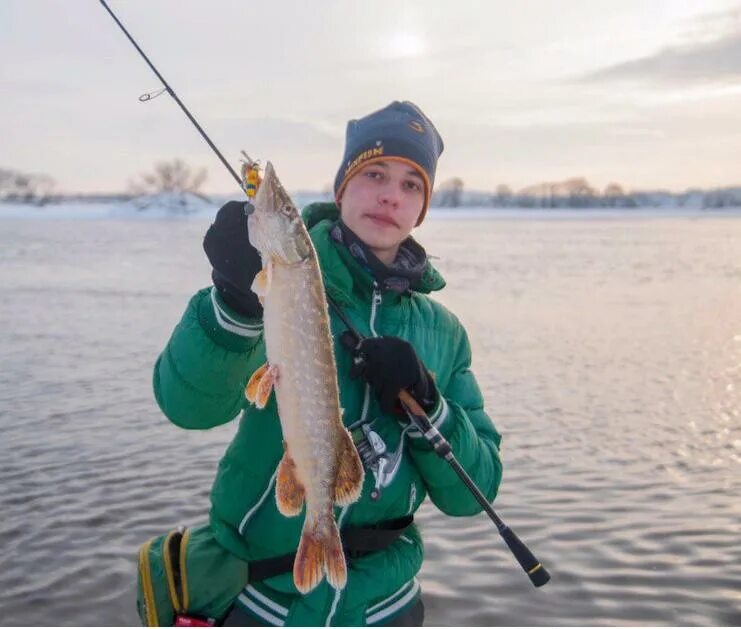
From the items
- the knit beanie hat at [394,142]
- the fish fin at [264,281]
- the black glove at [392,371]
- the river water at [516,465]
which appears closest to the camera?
the fish fin at [264,281]

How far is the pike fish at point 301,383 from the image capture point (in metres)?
2.86

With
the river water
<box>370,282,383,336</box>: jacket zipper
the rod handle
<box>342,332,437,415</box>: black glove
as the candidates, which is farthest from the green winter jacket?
the river water

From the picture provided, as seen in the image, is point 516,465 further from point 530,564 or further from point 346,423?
point 346,423

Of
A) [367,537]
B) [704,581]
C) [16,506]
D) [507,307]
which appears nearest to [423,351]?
[367,537]

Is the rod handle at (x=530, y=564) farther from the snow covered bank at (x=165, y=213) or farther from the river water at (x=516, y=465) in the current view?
the snow covered bank at (x=165, y=213)

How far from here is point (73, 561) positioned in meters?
6.40

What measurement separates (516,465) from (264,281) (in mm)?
6251

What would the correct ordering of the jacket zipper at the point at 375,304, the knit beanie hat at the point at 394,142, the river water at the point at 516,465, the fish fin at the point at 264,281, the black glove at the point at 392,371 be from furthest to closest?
the river water at the point at 516,465, the knit beanie hat at the point at 394,142, the jacket zipper at the point at 375,304, the black glove at the point at 392,371, the fish fin at the point at 264,281

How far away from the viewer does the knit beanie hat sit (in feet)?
12.3

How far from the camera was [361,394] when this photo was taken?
3.39 meters

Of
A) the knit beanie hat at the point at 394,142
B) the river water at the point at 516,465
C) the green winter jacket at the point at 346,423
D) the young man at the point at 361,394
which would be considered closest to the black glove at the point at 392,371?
the young man at the point at 361,394

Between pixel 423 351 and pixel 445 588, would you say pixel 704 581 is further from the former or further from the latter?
pixel 423 351

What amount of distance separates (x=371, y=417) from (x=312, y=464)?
0.50 meters

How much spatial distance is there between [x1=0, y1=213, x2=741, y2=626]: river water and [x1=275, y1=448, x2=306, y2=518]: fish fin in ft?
10.6
